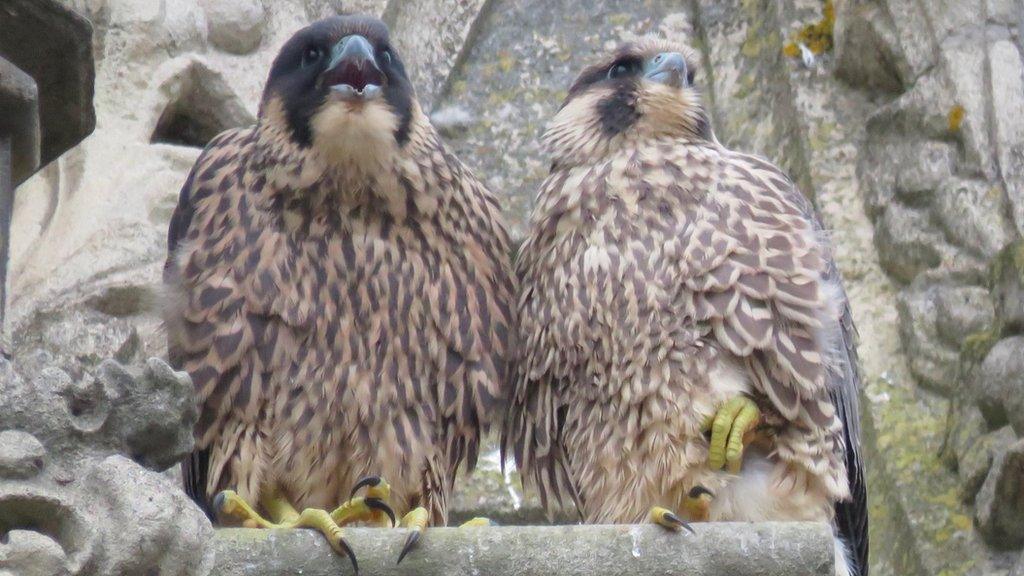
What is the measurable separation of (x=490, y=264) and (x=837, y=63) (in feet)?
4.90

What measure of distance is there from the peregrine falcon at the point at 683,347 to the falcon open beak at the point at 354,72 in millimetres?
564

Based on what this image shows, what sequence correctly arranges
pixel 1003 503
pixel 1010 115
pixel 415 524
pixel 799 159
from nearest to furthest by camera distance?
pixel 415 524, pixel 1003 503, pixel 1010 115, pixel 799 159

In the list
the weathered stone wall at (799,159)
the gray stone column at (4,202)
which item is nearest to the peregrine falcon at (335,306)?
the weathered stone wall at (799,159)

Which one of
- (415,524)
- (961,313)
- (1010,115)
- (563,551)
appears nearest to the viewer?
(563,551)

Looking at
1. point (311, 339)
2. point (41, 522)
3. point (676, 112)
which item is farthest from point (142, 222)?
point (41, 522)

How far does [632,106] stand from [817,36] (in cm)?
110

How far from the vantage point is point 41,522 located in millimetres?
2551

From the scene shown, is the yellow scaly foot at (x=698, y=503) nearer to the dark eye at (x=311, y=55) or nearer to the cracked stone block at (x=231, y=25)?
the dark eye at (x=311, y=55)

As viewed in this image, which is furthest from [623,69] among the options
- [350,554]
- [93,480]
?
[93,480]

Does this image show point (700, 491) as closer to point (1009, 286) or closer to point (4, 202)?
point (1009, 286)

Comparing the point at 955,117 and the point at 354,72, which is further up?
the point at 354,72

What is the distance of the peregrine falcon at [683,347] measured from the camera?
154 inches

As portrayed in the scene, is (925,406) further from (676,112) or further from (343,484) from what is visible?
(343,484)

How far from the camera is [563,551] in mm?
2949
